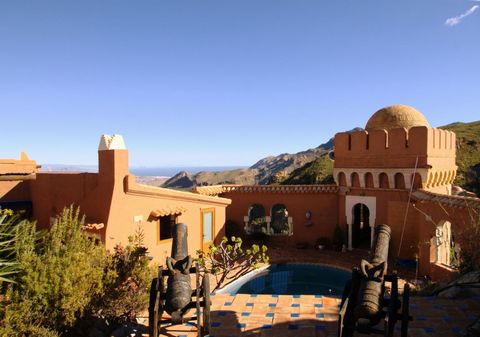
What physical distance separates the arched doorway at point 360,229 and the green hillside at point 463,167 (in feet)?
55.9

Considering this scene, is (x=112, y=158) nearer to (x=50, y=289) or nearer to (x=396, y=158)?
(x=50, y=289)

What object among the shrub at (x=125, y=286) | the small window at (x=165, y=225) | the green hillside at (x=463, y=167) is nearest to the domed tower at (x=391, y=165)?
the small window at (x=165, y=225)

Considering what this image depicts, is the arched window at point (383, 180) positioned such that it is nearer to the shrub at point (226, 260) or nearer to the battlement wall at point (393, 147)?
the battlement wall at point (393, 147)

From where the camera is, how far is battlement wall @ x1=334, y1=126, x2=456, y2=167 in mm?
14766

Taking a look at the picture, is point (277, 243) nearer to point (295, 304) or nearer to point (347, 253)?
point (347, 253)

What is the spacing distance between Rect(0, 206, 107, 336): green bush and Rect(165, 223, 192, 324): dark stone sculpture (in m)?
1.44

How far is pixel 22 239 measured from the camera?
641 centimetres

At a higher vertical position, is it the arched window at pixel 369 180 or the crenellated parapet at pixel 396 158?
the crenellated parapet at pixel 396 158

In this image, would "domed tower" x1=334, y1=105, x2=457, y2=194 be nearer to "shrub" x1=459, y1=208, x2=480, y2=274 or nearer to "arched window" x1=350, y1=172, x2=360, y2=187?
"arched window" x1=350, y1=172, x2=360, y2=187

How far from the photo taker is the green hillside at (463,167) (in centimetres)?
3253

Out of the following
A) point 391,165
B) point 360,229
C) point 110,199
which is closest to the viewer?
point 110,199

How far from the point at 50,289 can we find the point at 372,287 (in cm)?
493

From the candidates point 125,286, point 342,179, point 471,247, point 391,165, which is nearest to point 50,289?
point 125,286

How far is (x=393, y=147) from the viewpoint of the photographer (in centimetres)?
1556
